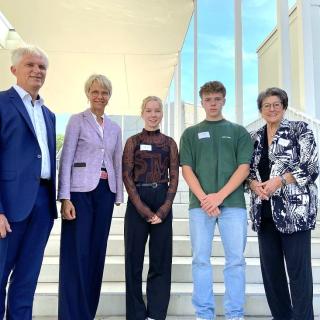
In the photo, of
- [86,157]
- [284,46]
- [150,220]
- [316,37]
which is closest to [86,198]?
[86,157]

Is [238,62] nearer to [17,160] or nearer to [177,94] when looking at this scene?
[177,94]

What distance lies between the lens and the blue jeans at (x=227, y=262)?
214cm

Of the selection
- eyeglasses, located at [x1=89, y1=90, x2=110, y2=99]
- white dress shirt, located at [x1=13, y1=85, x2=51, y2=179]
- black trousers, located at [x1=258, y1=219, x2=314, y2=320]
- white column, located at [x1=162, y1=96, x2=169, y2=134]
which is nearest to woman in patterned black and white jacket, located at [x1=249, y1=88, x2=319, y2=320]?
black trousers, located at [x1=258, y1=219, x2=314, y2=320]

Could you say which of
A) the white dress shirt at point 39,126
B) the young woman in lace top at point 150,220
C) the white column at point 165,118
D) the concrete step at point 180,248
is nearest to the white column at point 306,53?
the concrete step at point 180,248

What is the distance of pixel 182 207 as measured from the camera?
3.97 meters

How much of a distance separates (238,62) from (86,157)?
3.91 metres

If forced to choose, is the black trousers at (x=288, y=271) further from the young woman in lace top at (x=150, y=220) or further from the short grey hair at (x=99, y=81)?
the short grey hair at (x=99, y=81)

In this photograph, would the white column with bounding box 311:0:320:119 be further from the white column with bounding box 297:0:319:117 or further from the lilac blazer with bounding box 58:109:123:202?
the lilac blazer with bounding box 58:109:123:202

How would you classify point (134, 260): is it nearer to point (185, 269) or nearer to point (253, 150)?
point (185, 269)

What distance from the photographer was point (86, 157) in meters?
2.16

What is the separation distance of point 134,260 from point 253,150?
103 centimetres

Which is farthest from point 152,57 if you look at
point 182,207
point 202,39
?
point 182,207

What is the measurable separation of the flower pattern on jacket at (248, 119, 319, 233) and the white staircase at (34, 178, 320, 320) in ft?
2.57

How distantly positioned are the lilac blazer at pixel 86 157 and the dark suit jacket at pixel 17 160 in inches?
13.0
